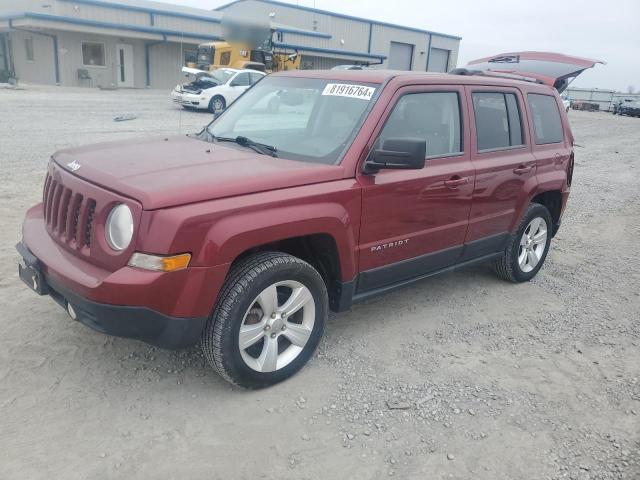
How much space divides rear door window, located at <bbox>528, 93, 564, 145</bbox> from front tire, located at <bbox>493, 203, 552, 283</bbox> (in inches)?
25.5

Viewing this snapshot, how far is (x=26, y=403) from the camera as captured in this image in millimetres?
3064

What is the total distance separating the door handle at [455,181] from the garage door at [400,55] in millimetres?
45374

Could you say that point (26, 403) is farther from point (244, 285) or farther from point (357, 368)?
point (357, 368)

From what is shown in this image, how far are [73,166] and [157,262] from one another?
1025 mm

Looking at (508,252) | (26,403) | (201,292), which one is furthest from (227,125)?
(508,252)

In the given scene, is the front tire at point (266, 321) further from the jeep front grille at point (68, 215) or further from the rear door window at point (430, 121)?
the rear door window at point (430, 121)

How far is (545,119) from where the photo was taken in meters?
5.29

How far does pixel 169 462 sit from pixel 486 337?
2552mm

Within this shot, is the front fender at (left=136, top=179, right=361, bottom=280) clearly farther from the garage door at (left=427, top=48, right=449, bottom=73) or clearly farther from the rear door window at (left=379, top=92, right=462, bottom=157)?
the garage door at (left=427, top=48, right=449, bottom=73)

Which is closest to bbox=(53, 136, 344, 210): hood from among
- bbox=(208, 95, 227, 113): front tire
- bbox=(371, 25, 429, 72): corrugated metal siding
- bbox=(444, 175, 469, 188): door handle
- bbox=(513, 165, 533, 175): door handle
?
bbox=(444, 175, 469, 188): door handle

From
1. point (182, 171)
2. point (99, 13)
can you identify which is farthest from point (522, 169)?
point (99, 13)

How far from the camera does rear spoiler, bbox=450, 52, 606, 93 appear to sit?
6.00 meters

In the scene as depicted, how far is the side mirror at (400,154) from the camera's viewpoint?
3.35 meters

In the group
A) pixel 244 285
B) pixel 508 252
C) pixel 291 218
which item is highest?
pixel 291 218
